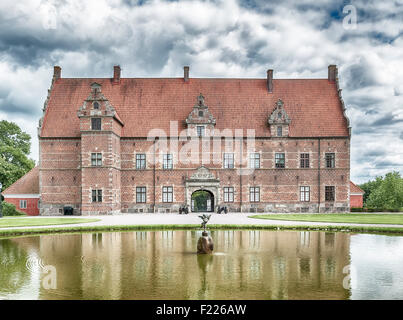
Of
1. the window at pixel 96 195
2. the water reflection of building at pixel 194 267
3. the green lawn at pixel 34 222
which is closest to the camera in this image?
the water reflection of building at pixel 194 267

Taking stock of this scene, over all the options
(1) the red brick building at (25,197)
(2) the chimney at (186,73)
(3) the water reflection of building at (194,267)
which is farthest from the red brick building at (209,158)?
(3) the water reflection of building at (194,267)

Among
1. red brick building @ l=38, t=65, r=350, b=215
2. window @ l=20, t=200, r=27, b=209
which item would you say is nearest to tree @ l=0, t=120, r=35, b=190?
window @ l=20, t=200, r=27, b=209

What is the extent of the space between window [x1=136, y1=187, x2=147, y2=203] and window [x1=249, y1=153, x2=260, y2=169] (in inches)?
380

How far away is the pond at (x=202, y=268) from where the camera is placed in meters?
8.64

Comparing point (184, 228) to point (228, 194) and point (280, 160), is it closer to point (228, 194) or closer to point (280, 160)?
point (228, 194)

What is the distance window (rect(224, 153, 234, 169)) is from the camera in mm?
35188

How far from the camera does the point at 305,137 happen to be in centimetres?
3516

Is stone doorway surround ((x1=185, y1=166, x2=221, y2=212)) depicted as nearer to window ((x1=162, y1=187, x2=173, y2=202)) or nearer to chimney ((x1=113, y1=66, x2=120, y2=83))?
window ((x1=162, y1=187, x2=173, y2=202))

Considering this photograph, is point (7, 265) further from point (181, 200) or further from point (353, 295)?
point (181, 200)

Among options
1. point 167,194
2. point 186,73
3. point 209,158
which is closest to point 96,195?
point 167,194

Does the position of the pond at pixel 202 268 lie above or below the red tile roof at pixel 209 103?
below

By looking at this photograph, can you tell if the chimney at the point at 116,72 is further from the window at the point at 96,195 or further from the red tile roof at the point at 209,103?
the window at the point at 96,195

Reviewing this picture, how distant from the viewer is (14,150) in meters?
42.8

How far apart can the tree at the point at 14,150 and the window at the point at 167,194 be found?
15.5 metres
